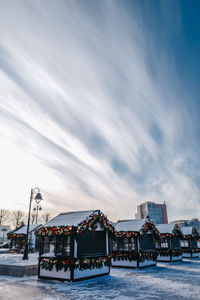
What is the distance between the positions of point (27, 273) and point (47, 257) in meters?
1.78

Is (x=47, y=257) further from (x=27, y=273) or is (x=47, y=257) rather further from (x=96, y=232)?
(x=96, y=232)

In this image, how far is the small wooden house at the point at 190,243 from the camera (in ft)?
96.1

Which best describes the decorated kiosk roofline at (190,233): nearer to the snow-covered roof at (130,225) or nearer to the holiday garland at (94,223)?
the snow-covered roof at (130,225)

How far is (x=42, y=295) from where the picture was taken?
30.3 ft

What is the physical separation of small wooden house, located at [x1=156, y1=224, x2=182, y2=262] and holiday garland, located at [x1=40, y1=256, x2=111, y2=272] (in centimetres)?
1327

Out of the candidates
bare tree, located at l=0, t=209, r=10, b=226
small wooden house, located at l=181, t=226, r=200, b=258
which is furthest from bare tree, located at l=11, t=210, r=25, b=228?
small wooden house, located at l=181, t=226, r=200, b=258

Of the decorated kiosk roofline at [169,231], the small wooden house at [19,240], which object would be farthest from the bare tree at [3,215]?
the decorated kiosk roofline at [169,231]

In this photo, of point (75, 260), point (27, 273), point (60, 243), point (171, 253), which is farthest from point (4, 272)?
point (171, 253)

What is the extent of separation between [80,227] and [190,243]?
936 inches

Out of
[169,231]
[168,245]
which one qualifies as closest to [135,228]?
[169,231]

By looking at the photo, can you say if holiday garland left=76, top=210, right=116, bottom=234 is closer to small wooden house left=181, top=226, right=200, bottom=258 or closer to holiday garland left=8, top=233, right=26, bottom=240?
small wooden house left=181, top=226, right=200, bottom=258

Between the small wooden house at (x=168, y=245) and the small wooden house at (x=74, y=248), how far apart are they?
12424 mm

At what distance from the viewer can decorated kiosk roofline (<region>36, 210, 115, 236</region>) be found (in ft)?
41.7

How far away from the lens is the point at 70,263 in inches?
486
